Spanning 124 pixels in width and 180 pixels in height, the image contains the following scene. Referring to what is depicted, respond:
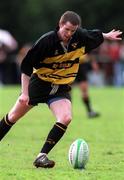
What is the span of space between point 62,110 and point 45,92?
1.37 ft

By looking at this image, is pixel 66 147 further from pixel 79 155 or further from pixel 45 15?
pixel 45 15

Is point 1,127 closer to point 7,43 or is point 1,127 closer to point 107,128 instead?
point 107,128

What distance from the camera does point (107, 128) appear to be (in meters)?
16.7

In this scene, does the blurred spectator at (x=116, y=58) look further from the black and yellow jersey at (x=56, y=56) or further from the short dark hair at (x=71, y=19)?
the short dark hair at (x=71, y=19)

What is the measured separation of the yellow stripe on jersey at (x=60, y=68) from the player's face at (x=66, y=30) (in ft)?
1.15

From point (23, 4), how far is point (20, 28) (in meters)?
1.55

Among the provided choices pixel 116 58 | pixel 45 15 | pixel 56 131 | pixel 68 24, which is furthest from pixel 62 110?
pixel 45 15

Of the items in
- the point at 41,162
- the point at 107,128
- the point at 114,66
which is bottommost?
the point at 114,66

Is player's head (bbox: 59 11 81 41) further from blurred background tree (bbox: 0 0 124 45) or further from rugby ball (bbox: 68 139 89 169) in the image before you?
blurred background tree (bbox: 0 0 124 45)

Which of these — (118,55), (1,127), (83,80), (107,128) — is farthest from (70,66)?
(118,55)

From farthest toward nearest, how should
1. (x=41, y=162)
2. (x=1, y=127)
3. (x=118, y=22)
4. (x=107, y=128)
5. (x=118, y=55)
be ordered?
1. (x=118, y=22)
2. (x=118, y=55)
3. (x=107, y=128)
4. (x=1, y=127)
5. (x=41, y=162)

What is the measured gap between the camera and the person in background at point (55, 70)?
1003cm

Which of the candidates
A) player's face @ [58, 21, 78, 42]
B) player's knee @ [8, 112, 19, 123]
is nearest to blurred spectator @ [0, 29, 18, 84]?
player's knee @ [8, 112, 19, 123]

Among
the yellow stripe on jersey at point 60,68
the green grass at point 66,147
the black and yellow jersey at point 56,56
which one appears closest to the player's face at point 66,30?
the black and yellow jersey at point 56,56
